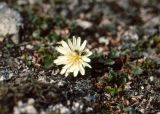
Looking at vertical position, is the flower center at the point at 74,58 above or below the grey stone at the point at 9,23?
below

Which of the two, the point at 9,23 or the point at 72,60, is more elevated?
the point at 9,23

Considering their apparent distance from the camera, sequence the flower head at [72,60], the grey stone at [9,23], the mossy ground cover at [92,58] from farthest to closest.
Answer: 1. the grey stone at [9,23]
2. the flower head at [72,60]
3. the mossy ground cover at [92,58]

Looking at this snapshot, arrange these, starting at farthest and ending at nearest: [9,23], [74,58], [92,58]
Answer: [9,23], [92,58], [74,58]

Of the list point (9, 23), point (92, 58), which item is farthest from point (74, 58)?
point (9, 23)

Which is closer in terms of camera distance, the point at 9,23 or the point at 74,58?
the point at 74,58

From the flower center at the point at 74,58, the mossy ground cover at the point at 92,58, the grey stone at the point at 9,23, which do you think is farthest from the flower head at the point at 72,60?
the grey stone at the point at 9,23

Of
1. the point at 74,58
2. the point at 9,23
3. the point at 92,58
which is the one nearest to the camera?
the point at 74,58

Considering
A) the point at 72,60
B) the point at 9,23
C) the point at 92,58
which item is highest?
the point at 9,23

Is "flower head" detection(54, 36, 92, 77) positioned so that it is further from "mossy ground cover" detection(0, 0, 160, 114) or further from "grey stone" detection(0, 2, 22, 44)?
"grey stone" detection(0, 2, 22, 44)

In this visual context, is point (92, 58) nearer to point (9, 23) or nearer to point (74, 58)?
point (74, 58)

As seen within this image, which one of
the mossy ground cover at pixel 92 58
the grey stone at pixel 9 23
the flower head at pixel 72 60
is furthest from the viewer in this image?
the grey stone at pixel 9 23

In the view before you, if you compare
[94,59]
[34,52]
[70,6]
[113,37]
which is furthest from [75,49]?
[70,6]

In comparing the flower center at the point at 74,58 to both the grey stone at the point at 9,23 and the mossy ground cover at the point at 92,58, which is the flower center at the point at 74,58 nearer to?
the mossy ground cover at the point at 92,58
